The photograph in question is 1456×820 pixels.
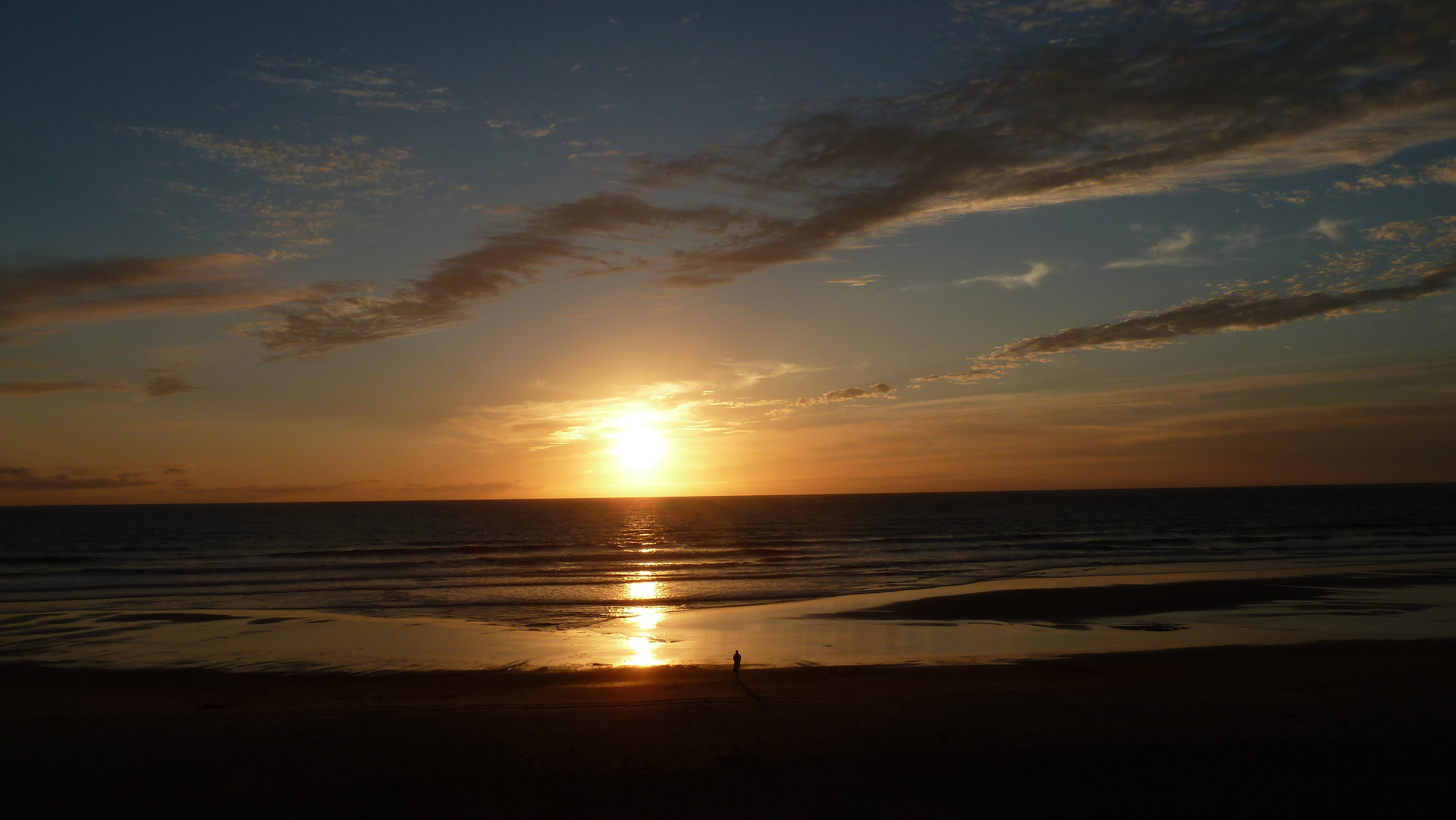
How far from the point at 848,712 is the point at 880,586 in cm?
2185

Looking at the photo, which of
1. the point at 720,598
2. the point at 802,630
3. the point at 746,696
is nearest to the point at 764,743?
the point at 746,696

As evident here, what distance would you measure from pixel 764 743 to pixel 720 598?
20.8 meters

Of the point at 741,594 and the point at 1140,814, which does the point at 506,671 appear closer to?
the point at 1140,814

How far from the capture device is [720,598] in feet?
105

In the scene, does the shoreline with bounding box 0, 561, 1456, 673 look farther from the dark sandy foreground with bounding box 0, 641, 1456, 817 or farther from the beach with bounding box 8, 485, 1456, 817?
the dark sandy foreground with bounding box 0, 641, 1456, 817

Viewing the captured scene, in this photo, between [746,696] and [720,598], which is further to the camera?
[720,598]

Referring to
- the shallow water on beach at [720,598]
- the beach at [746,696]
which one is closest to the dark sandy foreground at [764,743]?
the beach at [746,696]

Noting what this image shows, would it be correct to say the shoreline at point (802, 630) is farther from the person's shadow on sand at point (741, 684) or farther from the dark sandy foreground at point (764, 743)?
the dark sandy foreground at point (764, 743)

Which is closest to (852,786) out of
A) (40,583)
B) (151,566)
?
(40,583)

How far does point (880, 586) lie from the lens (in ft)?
111

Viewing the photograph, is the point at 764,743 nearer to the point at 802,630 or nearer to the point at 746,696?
the point at 746,696

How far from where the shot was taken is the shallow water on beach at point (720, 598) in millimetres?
19938

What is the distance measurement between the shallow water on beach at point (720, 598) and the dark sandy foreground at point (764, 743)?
3.43 m

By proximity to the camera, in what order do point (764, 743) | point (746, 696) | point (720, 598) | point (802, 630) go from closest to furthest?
1. point (764, 743)
2. point (746, 696)
3. point (802, 630)
4. point (720, 598)
